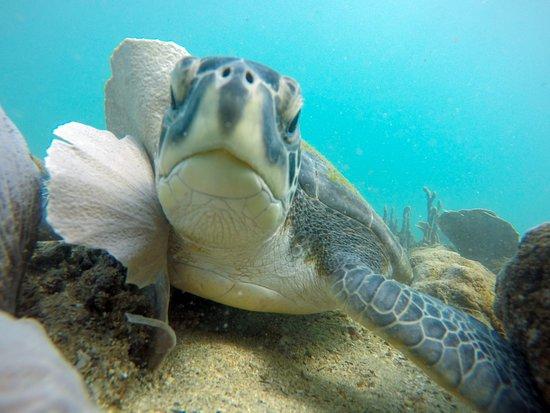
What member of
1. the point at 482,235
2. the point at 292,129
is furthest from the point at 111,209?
the point at 482,235

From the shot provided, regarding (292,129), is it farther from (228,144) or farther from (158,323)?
(158,323)

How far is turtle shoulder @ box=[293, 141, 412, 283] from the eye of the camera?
2457 mm

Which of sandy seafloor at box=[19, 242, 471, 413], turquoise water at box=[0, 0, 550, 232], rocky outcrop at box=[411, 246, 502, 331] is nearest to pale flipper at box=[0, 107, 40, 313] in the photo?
sandy seafloor at box=[19, 242, 471, 413]

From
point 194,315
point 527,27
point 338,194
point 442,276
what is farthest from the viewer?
point 527,27

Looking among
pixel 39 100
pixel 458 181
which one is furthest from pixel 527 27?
pixel 39 100

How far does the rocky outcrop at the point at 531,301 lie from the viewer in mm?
1465

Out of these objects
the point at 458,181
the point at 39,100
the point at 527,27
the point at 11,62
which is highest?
the point at 527,27

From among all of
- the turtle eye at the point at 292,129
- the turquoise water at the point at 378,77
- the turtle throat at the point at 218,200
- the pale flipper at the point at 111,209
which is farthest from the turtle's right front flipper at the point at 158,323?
the turquoise water at the point at 378,77

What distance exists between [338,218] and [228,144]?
1.72 m

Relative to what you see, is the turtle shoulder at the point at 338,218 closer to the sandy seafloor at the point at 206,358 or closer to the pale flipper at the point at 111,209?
the sandy seafloor at the point at 206,358

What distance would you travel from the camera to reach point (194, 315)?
7.63 ft

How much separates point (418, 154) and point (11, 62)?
394ft

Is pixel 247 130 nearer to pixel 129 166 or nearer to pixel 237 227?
pixel 237 227

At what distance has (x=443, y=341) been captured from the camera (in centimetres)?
170
